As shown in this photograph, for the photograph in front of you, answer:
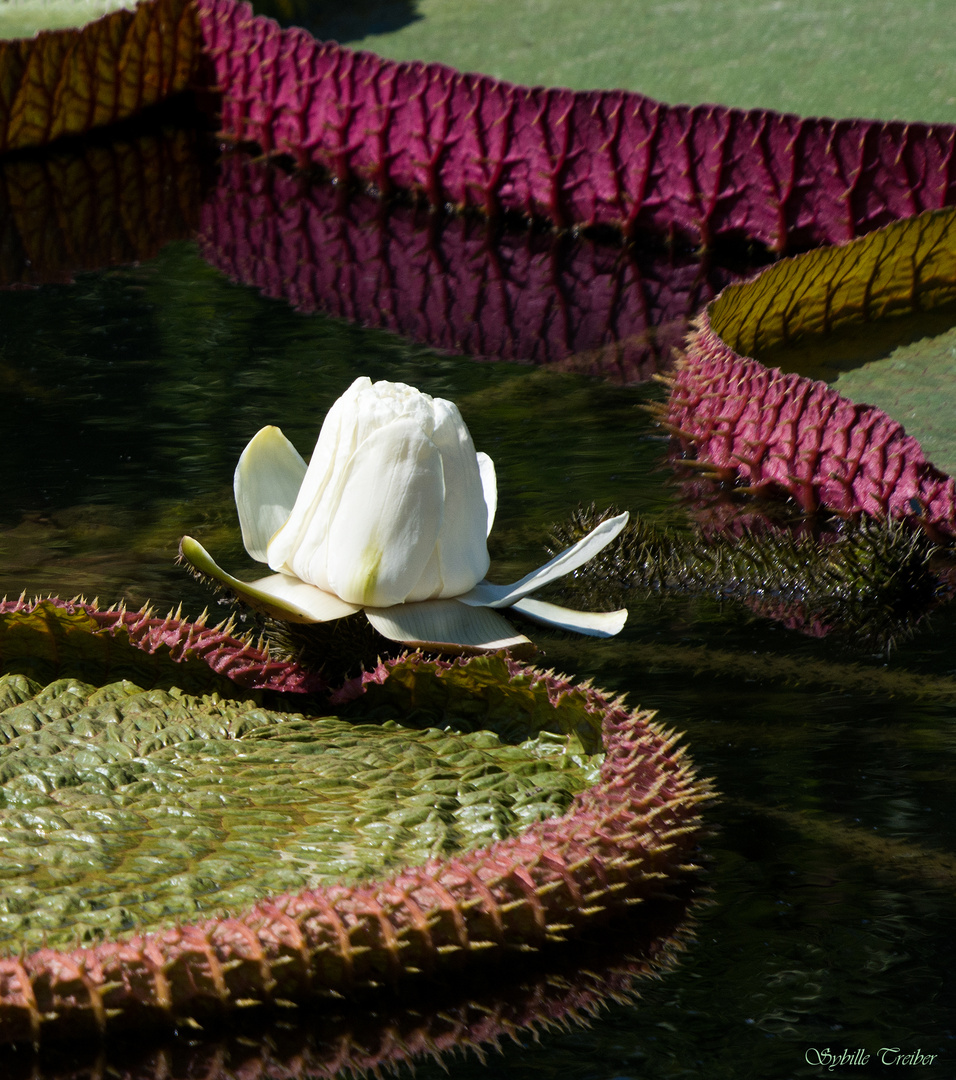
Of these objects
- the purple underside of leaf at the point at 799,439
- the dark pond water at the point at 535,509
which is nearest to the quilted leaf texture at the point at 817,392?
the purple underside of leaf at the point at 799,439

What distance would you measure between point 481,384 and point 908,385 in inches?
30.1

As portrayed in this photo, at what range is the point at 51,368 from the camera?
2.85 m

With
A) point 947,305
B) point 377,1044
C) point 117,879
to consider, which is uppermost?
point 947,305

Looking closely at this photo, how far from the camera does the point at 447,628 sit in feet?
4.78

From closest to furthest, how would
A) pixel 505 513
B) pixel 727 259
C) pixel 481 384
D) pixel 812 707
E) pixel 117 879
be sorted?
pixel 117 879, pixel 812 707, pixel 505 513, pixel 481 384, pixel 727 259

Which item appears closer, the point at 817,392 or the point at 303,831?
the point at 303,831

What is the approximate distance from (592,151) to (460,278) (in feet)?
1.59

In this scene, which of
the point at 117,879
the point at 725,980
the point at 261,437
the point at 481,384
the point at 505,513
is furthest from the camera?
the point at 481,384

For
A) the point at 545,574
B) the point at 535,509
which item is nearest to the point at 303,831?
the point at 545,574

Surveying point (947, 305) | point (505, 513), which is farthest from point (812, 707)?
point (947, 305)

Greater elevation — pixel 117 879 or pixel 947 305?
pixel 947 305

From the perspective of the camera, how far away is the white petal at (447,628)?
4.66 feet

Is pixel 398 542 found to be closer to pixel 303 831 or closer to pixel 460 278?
pixel 303 831

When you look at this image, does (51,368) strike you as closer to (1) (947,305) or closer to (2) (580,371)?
(2) (580,371)
